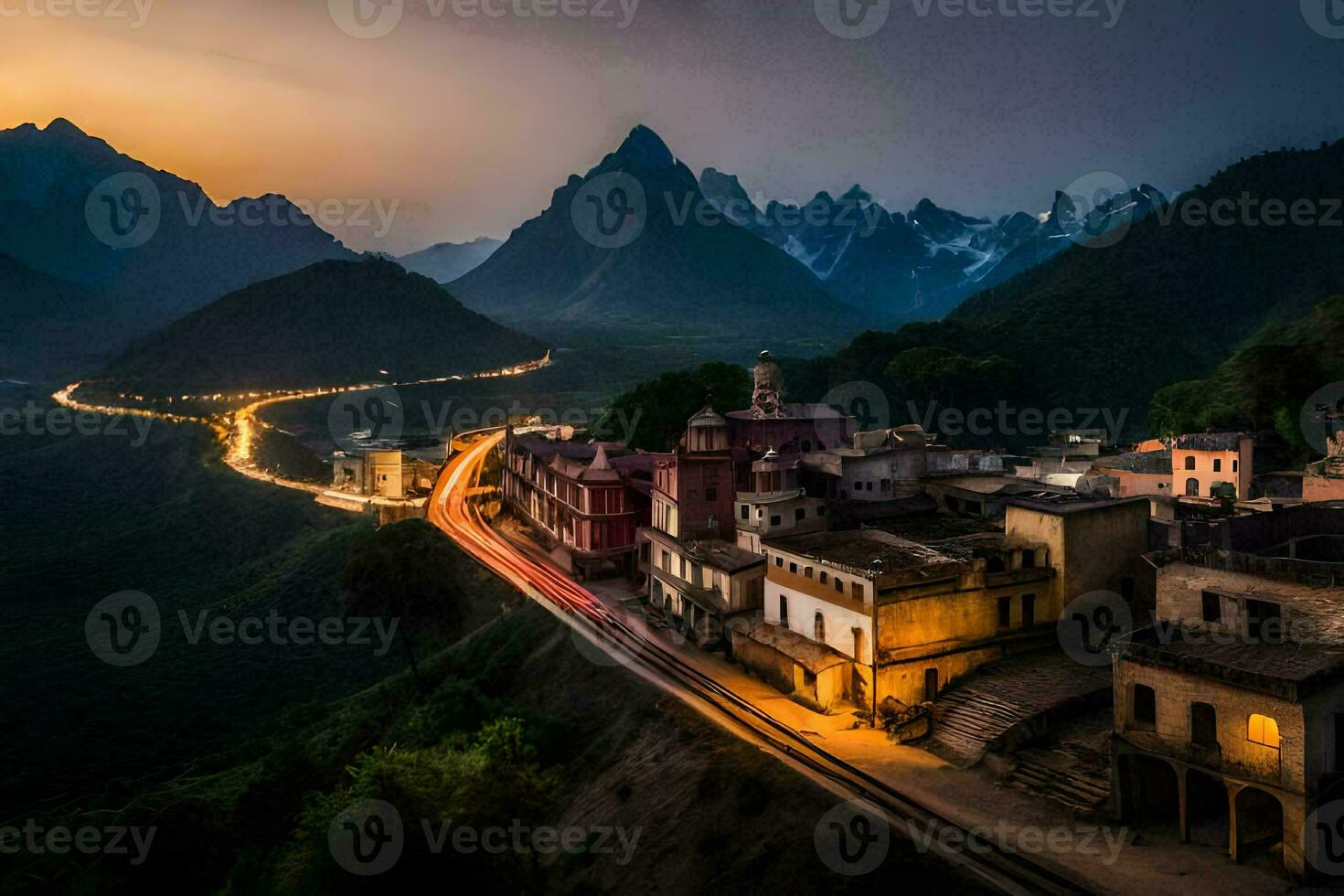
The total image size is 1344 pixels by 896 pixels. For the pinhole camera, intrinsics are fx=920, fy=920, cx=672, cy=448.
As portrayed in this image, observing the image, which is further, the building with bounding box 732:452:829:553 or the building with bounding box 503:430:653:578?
the building with bounding box 503:430:653:578

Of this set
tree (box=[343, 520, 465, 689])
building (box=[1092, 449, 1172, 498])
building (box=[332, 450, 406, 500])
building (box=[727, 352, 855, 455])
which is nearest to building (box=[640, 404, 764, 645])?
building (box=[727, 352, 855, 455])

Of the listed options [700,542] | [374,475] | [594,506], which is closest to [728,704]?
[700,542]

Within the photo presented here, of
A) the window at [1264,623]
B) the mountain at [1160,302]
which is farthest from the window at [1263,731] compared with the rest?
the mountain at [1160,302]

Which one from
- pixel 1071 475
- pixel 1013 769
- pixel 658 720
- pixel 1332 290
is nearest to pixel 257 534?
pixel 658 720

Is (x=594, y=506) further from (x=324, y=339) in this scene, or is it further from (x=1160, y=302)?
(x=324, y=339)

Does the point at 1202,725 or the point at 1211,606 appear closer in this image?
the point at 1202,725

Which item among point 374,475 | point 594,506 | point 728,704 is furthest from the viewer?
point 374,475

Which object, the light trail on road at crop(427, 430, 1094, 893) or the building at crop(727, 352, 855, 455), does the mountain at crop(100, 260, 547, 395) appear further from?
the building at crop(727, 352, 855, 455)
